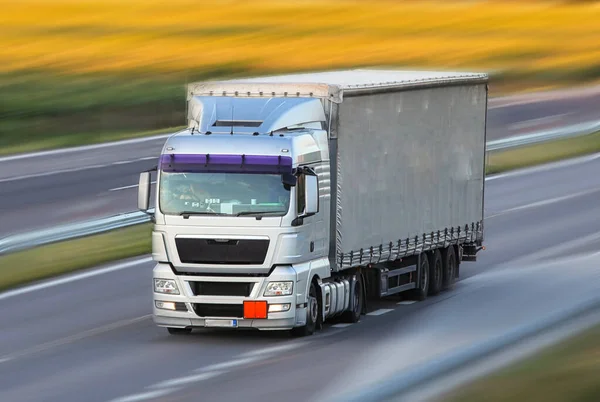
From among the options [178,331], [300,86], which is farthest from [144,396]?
[300,86]

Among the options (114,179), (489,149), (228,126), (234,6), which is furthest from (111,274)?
(234,6)

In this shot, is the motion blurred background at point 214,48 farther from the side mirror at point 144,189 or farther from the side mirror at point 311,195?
the side mirror at point 311,195

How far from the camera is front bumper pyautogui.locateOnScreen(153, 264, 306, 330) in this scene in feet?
66.5

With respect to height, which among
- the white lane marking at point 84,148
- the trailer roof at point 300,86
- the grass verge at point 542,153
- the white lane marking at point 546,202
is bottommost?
the grass verge at point 542,153

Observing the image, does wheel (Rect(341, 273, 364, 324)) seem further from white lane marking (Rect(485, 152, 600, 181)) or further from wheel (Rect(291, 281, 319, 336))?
white lane marking (Rect(485, 152, 600, 181))

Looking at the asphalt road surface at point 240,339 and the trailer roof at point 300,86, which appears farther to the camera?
the trailer roof at point 300,86

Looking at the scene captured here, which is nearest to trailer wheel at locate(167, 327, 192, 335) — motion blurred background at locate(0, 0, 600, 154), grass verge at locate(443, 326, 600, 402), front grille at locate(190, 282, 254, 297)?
front grille at locate(190, 282, 254, 297)

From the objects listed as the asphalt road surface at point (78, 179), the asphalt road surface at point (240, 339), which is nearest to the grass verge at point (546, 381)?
the asphalt road surface at point (240, 339)

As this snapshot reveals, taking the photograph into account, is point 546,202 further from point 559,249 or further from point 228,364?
point 228,364

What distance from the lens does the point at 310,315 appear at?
21.1 meters

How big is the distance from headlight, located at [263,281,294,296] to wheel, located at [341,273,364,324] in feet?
8.33

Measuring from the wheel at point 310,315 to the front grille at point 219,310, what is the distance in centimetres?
105

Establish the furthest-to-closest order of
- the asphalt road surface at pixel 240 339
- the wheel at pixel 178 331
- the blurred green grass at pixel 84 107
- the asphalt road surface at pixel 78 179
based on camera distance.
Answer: the blurred green grass at pixel 84 107, the asphalt road surface at pixel 78 179, the wheel at pixel 178 331, the asphalt road surface at pixel 240 339

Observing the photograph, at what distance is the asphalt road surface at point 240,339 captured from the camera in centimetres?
1720
